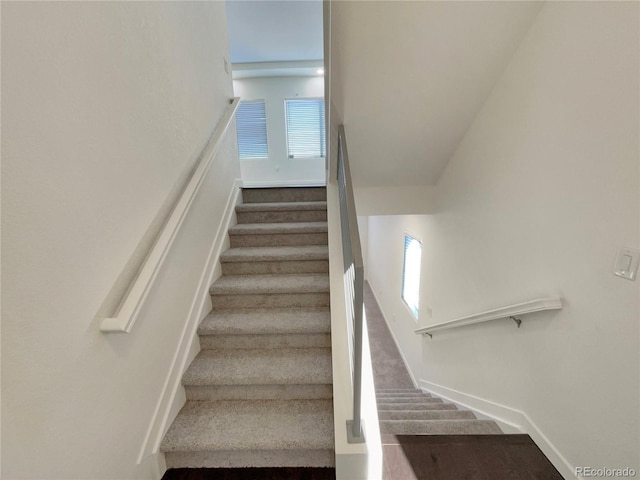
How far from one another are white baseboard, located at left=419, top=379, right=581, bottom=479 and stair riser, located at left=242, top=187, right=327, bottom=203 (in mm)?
2258

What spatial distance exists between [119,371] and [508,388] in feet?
7.30

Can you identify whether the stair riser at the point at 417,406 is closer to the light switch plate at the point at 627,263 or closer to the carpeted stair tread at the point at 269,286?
the carpeted stair tread at the point at 269,286

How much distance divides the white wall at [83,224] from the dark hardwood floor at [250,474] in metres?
0.13

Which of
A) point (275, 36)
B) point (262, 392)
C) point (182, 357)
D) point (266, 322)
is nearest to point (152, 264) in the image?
point (182, 357)

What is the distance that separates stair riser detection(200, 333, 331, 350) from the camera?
1.83 metres

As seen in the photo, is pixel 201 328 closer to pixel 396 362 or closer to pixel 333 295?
pixel 333 295

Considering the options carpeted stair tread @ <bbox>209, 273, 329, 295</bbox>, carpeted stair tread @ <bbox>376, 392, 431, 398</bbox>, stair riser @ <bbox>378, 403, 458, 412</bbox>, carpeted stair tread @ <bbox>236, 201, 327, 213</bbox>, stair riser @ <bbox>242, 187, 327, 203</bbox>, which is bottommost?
carpeted stair tread @ <bbox>376, 392, 431, 398</bbox>

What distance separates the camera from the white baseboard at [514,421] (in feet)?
A: 4.54

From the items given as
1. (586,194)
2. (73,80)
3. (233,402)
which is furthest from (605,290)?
(73,80)

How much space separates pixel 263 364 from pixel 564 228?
→ 1792mm

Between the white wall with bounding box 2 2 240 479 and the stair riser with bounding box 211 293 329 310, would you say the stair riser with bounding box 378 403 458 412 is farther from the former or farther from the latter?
the white wall with bounding box 2 2 240 479

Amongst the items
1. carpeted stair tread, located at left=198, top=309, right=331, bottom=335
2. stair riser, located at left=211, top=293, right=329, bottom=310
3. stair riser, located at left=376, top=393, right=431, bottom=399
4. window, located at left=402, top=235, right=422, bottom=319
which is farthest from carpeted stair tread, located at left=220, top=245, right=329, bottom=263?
stair riser, located at left=376, top=393, right=431, bottom=399

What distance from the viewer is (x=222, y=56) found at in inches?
97.3

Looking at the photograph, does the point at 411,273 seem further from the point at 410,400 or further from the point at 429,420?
the point at 429,420
